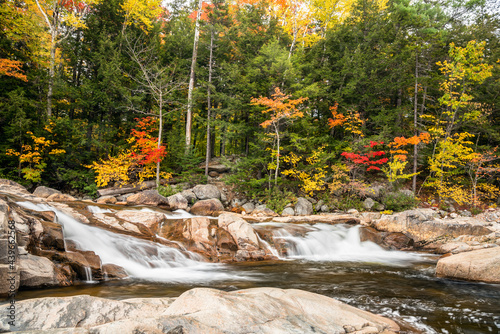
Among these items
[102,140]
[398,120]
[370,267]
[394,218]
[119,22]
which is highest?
[119,22]

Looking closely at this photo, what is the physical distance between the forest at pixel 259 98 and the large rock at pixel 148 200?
236 cm

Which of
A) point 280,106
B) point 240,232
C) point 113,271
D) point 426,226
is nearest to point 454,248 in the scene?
point 426,226

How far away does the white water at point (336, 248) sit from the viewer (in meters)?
8.74

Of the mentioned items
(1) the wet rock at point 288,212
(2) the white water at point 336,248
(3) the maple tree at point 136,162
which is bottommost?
(2) the white water at point 336,248

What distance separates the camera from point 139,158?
14.8 metres

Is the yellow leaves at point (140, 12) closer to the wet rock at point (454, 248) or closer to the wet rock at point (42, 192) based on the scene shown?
the wet rock at point (42, 192)

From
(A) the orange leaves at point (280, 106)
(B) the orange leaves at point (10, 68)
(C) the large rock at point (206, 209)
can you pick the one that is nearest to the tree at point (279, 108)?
(A) the orange leaves at point (280, 106)

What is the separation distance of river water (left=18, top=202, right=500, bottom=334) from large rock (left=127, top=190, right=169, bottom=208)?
5220 mm

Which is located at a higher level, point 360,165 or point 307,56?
point 307,56

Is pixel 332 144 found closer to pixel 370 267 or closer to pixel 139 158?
pixel 370 267

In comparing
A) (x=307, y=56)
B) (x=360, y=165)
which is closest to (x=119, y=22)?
(x=307, y=56)

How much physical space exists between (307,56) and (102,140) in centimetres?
1618

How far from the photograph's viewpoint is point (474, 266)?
559 cm

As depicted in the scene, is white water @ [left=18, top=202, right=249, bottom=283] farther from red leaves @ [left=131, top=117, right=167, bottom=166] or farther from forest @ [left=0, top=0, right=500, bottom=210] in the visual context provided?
forest @ [left=0, top=0, right=500, bottom=210]
